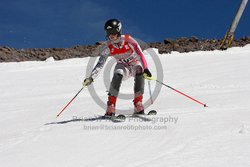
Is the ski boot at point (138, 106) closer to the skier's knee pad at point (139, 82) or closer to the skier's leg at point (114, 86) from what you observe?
the skier's knee pad at point (139, 82)

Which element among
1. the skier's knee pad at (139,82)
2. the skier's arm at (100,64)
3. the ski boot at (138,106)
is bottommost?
the ski boot at (138,106)

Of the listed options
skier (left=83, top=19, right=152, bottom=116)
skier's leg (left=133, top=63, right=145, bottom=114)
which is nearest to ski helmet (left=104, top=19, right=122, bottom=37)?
skier (left=83, top=19, right=152, bottom=116)

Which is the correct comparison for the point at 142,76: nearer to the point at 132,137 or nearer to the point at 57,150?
the point at 132,137

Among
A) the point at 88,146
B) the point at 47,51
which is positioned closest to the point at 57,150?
the point at 88,146

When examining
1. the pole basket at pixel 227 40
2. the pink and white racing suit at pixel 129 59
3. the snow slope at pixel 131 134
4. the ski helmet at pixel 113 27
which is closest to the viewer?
the snow slope at pixel 131 134

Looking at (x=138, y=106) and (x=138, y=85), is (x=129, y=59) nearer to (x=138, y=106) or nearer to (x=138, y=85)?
(x=138, y=85)

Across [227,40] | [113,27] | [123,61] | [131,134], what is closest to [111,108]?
[123,61]

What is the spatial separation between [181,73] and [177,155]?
10.5 metres

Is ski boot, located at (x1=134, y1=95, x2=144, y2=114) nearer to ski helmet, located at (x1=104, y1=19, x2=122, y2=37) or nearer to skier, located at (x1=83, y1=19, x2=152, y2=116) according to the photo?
skier, located at (x1=83, y1=19, x2=152, y2=116)

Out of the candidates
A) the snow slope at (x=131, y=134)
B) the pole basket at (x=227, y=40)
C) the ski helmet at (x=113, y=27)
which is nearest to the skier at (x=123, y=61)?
the ski helmet at (x=113, y=27)

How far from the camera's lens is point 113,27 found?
6.70m

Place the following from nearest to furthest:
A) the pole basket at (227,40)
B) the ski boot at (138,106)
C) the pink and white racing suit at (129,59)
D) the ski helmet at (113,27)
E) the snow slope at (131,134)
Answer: the snow slope at (131,134) → the ski helmet at (113,27) → the pink and white racing suit at (129,59) → the ski boot at (138,106) → the pole basket at (227,40)

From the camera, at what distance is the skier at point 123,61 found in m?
6.71

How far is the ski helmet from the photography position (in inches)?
263
